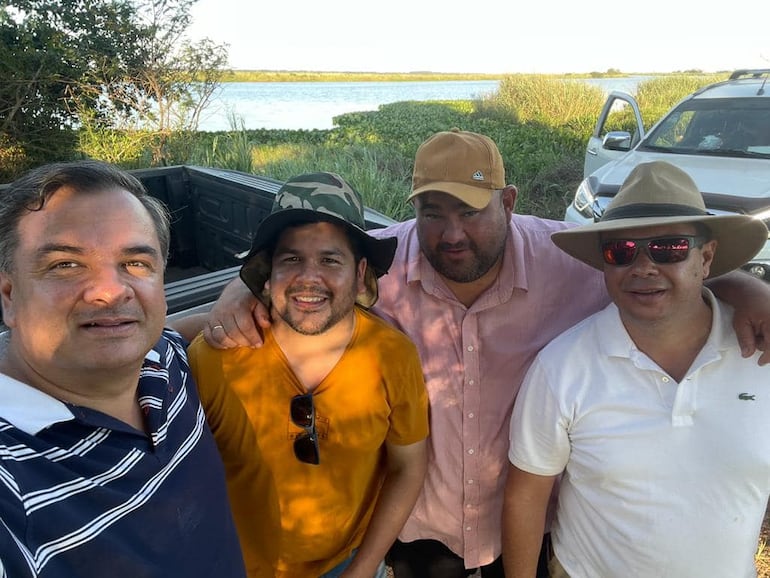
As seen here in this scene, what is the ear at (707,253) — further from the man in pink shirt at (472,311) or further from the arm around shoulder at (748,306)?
the man in pink shirt at (472,311)

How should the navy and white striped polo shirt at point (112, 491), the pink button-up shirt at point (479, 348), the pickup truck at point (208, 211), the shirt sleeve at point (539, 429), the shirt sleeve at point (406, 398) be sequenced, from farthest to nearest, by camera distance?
the pickup truck at point (208, 211), the pink button-up shirt at point (479, 348), the shirt sleeve at point (406, 398), the shirt sleeve at point (539, 429), the navy and white striped polo shirt at point (112, 491)

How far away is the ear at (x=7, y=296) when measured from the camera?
121 cm

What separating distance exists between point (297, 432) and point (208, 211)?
292 cm

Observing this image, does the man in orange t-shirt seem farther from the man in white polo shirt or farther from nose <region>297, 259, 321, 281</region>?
the man in white polo shirt

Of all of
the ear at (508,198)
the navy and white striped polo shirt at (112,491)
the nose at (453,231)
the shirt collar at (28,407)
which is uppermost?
the ear at (508,198)

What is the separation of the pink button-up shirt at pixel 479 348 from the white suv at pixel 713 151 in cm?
266

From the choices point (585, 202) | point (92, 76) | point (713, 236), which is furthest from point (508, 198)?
point (92, 76)

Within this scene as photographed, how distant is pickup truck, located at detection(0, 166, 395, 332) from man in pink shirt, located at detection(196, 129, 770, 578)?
1260mm

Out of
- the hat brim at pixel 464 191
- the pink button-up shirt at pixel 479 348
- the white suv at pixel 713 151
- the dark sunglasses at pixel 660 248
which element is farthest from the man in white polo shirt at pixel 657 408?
the white suv at pixel 713 151

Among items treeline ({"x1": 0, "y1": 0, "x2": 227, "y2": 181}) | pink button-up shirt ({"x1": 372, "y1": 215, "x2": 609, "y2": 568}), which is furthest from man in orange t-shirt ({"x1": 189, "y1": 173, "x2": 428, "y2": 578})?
treeline ({"x1": 0, "y1": 0, "x2": 227, "y2": 181})

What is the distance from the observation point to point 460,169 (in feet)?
6.54

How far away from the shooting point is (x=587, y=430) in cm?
160

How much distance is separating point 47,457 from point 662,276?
1.56 meters

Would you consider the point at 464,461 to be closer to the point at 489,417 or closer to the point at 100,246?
the point at 489,417
